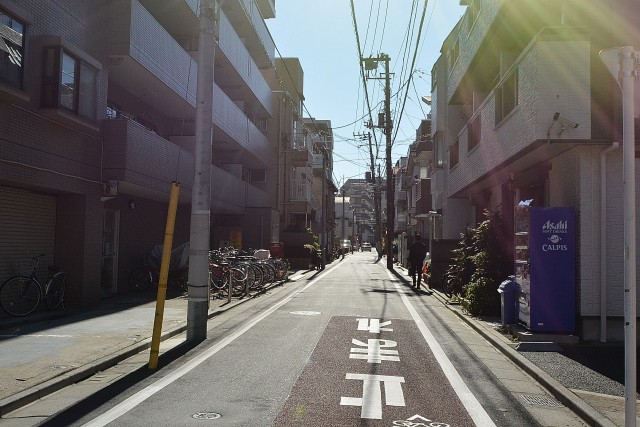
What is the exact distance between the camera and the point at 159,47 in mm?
15578

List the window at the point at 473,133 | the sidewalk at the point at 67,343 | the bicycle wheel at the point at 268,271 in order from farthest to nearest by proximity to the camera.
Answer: the bicycle wheel at the point at 268,271
the window at the point at 473,133
the sidewalk at the point at 67,343

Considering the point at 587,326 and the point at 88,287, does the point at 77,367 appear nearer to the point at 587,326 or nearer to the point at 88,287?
the point at 88,287

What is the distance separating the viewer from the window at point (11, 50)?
1004 cm

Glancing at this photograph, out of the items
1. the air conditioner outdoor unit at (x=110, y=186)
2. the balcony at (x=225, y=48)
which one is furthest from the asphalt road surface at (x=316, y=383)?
the balcony at (x=225, y=48)

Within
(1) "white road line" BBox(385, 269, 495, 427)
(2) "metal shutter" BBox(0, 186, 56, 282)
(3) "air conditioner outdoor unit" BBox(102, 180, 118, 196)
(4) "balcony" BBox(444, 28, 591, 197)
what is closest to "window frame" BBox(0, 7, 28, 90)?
(2) "metal shutter" BBox(0, 186, 56, 282)

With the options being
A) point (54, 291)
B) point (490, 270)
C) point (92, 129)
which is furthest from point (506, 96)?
point (54, 291)

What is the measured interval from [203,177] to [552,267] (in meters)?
5.88

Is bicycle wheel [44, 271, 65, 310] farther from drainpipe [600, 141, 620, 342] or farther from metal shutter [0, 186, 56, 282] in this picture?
drainpipe [600, 141, 620, 342]

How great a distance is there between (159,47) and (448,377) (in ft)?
38.7

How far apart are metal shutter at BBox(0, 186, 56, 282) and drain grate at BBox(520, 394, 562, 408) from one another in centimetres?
972

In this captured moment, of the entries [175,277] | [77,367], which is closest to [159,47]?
[175,277]

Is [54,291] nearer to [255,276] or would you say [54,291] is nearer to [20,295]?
[20,295]

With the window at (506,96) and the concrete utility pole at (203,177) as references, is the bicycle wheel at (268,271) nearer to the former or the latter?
the window at (506,96)

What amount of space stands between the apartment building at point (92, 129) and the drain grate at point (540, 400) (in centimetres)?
802
